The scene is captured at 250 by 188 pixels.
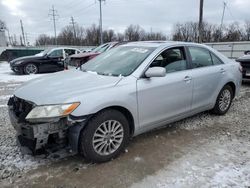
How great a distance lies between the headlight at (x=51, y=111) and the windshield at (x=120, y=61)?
0.95 meters

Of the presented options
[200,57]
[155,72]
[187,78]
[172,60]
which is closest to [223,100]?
[200,57]

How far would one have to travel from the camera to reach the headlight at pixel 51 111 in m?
2.41

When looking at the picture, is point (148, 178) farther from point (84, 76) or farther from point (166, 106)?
point (84, 76)

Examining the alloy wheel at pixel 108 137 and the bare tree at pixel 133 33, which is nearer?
the alloy wheel at pixel 108 137

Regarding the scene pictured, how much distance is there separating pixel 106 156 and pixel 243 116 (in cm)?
331

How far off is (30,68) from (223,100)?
32.0 feet

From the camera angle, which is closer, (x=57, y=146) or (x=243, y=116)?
(x=57, y=146)

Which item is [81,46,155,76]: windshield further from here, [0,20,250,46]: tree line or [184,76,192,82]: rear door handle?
[0,20,250,46]: tree line

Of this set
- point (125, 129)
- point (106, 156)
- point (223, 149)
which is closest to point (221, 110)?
point (223, 149)

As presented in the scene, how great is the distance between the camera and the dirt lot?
248 centimetres

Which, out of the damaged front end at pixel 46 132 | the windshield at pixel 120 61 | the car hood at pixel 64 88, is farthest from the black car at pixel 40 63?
the damaged front end at pixel 46 132

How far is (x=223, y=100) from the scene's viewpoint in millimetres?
4566

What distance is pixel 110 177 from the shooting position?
2568 millimetres

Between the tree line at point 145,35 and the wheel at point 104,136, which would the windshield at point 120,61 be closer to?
the wheel at point 104,136
